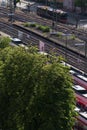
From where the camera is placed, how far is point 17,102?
32.9m

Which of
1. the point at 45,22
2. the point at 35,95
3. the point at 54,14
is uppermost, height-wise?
the point at 35,95

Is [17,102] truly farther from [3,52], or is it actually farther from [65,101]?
[3,52]

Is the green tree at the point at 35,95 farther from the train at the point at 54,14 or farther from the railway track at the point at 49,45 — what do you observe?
the train at the point at 54,14

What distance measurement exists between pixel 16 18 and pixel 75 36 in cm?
2149

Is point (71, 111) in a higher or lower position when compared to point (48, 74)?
lower

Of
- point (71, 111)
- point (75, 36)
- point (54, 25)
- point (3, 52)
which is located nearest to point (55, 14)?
point (54, 25)

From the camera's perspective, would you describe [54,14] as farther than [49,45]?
Yes

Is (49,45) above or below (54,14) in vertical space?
below

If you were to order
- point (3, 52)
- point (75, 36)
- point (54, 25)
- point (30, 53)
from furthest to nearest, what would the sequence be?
point (54, 25)
point (75, 36)
point (3, 52)
point (30, 53)

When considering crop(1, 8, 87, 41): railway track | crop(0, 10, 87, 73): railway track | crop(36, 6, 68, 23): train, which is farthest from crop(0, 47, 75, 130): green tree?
crop(36, 6, 68, 23): train

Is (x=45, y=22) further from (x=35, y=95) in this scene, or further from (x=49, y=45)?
(x=35, y=95)

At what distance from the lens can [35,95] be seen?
32.2m

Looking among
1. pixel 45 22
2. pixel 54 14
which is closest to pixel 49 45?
pixel 45 22

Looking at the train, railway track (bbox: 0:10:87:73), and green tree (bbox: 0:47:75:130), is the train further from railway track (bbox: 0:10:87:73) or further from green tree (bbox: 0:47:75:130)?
green tree (bbox: 0:47:75:130)
